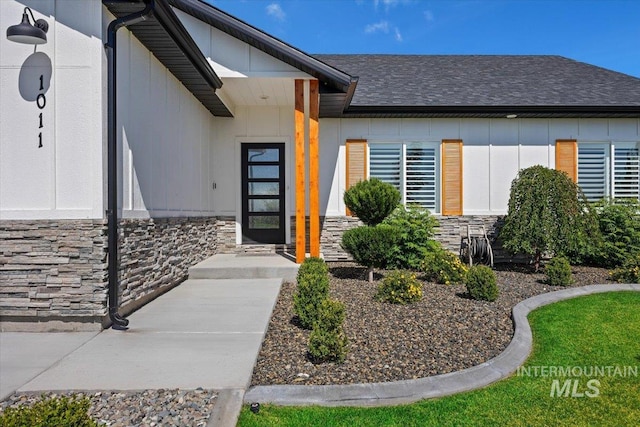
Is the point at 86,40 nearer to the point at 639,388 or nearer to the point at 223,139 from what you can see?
the point at 223,139

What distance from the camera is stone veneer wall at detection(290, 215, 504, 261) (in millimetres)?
8695

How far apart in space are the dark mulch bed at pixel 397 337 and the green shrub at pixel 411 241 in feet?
4.66

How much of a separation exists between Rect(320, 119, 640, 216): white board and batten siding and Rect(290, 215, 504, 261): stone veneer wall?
0.27 metres

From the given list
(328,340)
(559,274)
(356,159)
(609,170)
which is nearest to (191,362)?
(328,340)

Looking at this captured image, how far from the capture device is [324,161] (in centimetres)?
872

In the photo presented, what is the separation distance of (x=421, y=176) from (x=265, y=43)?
4481 millimetres

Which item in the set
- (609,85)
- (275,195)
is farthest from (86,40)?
(609,85)

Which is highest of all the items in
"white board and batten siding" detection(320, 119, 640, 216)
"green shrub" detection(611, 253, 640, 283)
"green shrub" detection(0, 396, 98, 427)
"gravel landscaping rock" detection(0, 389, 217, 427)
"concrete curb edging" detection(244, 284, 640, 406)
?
"white board and batten siding" detection(320, 119, 640, 216)

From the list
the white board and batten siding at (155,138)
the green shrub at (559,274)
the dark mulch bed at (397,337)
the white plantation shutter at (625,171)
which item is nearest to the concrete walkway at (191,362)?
the dark mulch bed at (397,337)

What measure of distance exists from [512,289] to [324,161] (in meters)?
4.57

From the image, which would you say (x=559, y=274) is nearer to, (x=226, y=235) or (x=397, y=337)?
(x=397, y=337)

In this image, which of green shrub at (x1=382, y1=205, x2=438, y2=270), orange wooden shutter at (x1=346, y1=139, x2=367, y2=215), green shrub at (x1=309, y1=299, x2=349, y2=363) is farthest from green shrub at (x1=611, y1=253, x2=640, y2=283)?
green shrub at (x1=309, y1=299, x2=349, y2=363)

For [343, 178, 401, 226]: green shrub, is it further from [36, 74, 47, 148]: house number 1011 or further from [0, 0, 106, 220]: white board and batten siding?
[36, 74, 47, 148]: house number 1011

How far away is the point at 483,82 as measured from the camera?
9.66 m
